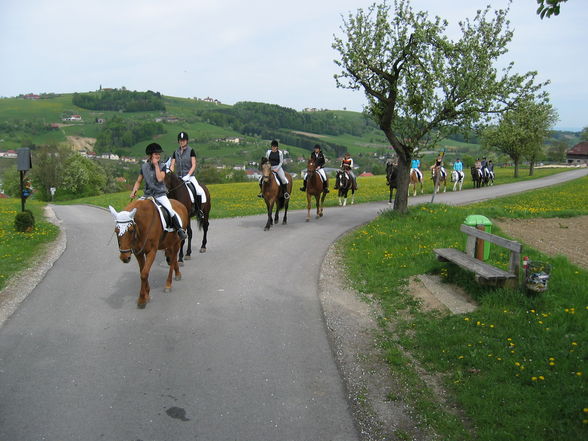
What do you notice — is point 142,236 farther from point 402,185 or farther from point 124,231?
point 402,185

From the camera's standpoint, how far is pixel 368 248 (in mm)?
13406

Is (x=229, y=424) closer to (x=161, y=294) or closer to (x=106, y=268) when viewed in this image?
(x=161, y=294)

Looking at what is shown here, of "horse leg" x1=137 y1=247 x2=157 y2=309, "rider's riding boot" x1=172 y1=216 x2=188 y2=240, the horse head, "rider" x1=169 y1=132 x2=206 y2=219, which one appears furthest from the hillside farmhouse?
the horse head

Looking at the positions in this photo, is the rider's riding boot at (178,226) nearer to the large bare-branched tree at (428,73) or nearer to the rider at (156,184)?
the rider at (156,184)

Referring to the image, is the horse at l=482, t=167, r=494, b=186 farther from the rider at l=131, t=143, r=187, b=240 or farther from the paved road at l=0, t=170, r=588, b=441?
the rider at l=131, t=143, r=187, b=240

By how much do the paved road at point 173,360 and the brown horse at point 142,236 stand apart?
73 centimetres

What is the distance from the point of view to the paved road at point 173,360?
4951 mm

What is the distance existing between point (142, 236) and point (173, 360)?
9.42 ft

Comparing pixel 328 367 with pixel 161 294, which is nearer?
pixel 328 367

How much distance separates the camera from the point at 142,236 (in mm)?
8289

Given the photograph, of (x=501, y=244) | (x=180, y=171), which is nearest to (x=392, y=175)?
(x=180, y=171)

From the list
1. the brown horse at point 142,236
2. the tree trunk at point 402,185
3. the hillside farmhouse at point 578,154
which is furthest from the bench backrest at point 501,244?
the hillside farmhouse at point 578,154

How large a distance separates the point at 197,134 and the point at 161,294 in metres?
165


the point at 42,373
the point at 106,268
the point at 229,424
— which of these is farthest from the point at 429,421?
the point at 106,268
